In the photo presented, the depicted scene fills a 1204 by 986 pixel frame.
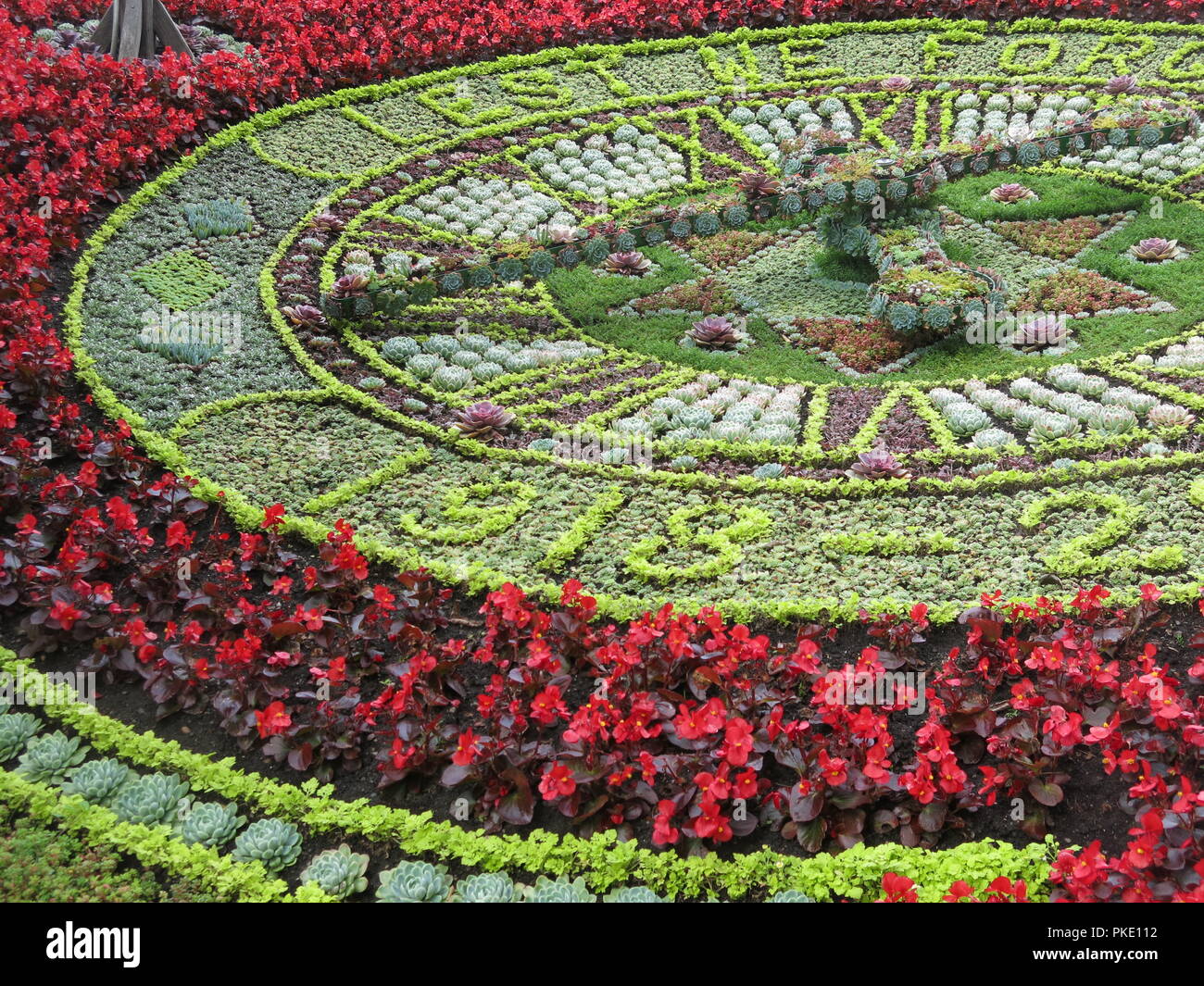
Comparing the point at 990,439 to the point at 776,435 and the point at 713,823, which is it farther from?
the point at 713,823

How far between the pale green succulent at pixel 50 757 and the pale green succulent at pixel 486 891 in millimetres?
1847

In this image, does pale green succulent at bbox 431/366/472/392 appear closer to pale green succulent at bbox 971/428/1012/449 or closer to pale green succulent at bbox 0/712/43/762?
pale green succulent at bbox 971/428/1012/449

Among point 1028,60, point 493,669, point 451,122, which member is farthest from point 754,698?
point 1028,60

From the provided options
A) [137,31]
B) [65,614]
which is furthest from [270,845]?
[137,31]

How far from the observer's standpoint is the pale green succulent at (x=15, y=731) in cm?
499

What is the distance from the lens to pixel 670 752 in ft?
15.7

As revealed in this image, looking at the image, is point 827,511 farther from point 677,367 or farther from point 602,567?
point 677,367

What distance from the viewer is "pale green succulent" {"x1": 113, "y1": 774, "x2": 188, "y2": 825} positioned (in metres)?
4.66

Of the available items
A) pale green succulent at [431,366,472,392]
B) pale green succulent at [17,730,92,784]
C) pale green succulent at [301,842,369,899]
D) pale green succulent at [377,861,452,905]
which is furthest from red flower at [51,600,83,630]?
pale green succulent at [431,366,472,392]

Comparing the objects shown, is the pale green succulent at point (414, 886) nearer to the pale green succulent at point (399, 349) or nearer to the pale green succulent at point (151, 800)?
the pale green succulent at point (151, 800)

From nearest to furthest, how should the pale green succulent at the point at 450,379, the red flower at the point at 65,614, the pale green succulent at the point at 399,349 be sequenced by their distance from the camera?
the red flower at the point at 65,614, the pale green succulent at the point at 450,379, the pale green succulent at the point at 399,349

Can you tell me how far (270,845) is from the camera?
177 inches

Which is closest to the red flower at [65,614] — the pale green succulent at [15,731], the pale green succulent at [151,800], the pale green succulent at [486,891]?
the pale green succulent at [15,731]
